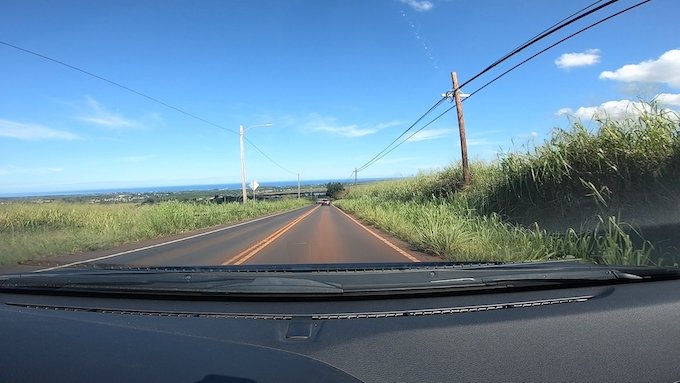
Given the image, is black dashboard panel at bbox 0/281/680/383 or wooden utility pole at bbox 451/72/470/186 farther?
wooden utility pole at bbox 451/72/470/186

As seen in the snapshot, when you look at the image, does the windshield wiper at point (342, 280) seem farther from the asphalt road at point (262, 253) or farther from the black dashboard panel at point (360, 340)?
the asphalt road at point (262, 253)

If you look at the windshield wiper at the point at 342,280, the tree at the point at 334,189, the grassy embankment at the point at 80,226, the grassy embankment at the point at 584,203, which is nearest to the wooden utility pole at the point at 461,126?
the grassy embankment at the point at 584,203

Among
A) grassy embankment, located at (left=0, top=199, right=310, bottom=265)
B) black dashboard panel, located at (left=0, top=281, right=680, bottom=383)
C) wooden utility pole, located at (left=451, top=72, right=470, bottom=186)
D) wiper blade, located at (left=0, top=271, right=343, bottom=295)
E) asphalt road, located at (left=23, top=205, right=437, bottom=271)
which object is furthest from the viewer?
wooden utility pole, located at (left=451, top=72, right=470, bottom=186)

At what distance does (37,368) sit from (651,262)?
768 centimetres

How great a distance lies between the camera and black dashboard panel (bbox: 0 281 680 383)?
2.37 metres

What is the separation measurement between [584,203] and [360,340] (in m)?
9.30

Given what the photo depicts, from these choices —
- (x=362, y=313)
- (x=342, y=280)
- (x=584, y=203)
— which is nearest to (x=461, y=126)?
(x=584, y=203)

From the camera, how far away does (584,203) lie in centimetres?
1057

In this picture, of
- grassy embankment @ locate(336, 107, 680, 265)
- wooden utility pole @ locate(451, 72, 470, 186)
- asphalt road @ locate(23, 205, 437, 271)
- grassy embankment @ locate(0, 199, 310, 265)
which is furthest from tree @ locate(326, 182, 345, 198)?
grassy embankment @ locate(336, 107, 680, 265)

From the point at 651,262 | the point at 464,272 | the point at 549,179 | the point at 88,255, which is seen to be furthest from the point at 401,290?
the point at 88,255

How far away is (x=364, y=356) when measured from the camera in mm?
2623

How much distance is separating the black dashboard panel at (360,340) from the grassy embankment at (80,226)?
10.1 meters

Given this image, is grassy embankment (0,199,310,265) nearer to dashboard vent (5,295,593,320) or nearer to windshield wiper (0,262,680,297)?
windshield wiper (0,262,680,297)

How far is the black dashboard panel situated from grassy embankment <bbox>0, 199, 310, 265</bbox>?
10.1 meters
